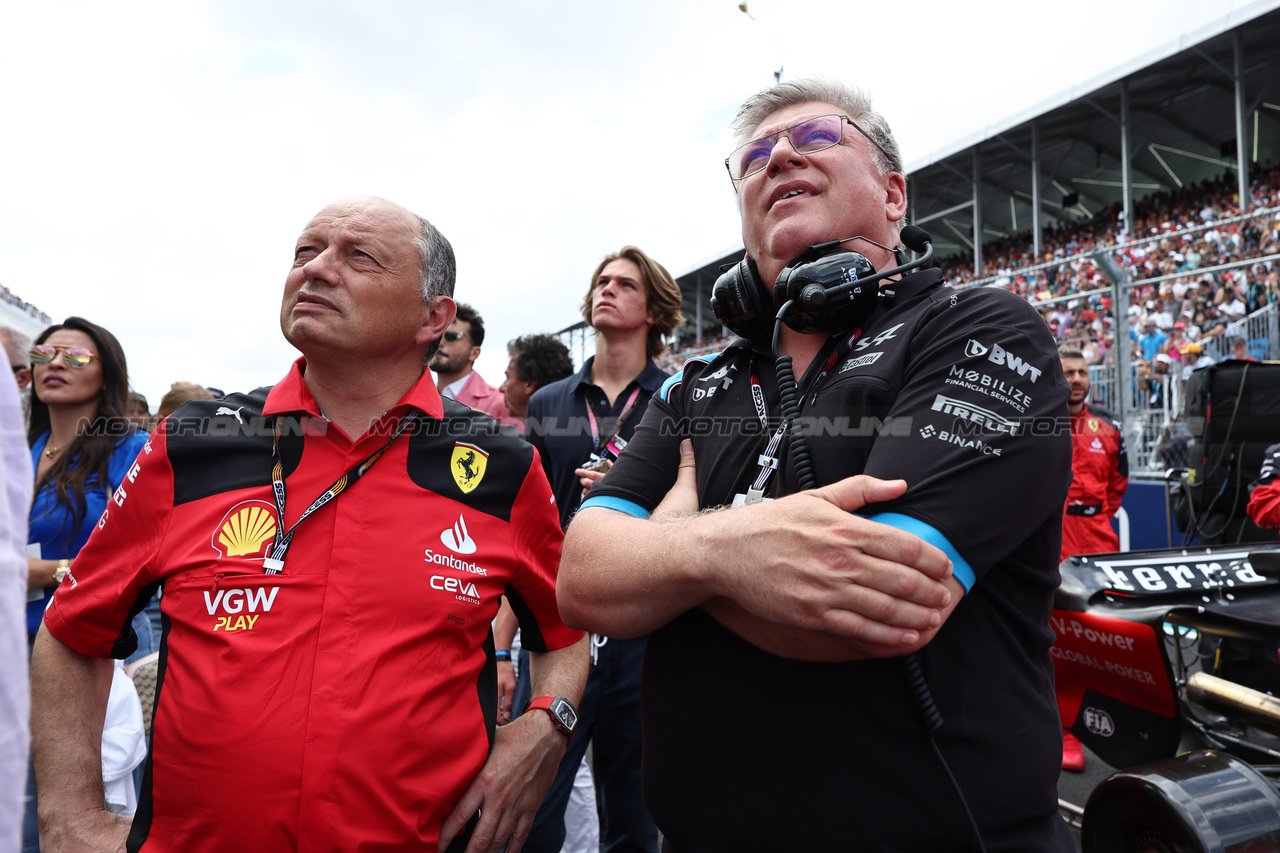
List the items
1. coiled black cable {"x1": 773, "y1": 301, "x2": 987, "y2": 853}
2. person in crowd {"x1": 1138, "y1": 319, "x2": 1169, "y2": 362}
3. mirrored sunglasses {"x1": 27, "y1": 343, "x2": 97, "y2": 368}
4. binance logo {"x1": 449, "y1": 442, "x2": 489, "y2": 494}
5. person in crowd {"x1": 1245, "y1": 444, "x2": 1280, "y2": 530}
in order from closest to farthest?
1. coiled black cable {"x1": 773, "y1": 301, "x2": 987, "y2": 853}
2. binance logo {"x1": 449, "y1": 442, "x2": 489, "y2": 494}
3. mirrored sunglasses {"x1": 27, "y1": 343, "x2": 97, "y2": 368}
4. person in crowd {"x1": 1245, "y1": 444, "x2": 1280, "y2": 530}
5. person in crowd {"x1": 1138, "y1": 319, "x2": 1169, "y2": 362}

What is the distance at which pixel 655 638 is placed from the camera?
5.09 ft

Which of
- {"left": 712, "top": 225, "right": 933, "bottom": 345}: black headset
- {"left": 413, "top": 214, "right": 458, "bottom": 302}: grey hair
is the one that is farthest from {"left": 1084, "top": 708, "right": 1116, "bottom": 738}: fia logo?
{"left": 413, "top": 214, "right": 458, "bottom": 302}: grey hair

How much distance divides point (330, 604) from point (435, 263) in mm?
1021

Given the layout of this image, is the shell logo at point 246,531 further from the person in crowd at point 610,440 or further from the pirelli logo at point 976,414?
the pirelli logo at point 976,414

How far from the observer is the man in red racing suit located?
6.16 m

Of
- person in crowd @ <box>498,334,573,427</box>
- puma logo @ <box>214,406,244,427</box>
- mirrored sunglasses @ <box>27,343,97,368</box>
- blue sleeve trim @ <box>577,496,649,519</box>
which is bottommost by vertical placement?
blue sleeve trim @ <box>577,496,649,519</box>

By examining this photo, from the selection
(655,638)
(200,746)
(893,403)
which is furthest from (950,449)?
(200,746)

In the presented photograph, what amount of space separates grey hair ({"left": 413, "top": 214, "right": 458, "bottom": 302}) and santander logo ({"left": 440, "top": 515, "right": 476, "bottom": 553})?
68cm

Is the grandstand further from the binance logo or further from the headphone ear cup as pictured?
the binance logo

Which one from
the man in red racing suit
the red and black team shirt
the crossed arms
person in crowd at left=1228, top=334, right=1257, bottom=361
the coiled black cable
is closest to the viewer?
the crossed arms

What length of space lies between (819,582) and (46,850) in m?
1.74

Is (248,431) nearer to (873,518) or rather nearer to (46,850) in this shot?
(46,850)

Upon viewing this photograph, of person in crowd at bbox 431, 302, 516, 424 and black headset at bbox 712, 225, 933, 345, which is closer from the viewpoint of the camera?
black headset at bbox 712, 225, 933, 345

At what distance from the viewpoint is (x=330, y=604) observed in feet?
5.50
